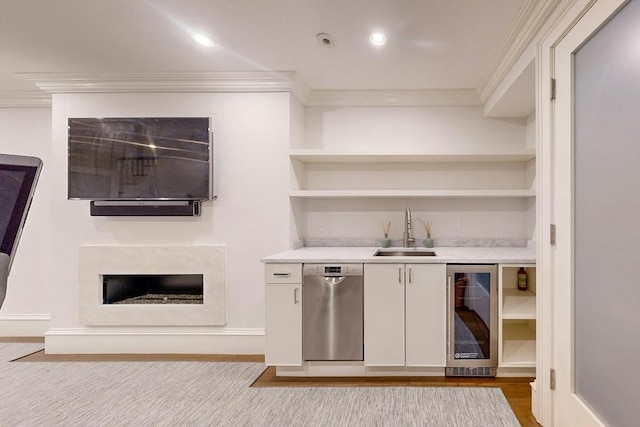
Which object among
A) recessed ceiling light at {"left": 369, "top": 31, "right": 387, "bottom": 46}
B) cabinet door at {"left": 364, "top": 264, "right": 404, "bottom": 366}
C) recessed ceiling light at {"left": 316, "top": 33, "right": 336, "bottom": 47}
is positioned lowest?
cabinet door at {"left": 364, "top": 264, "right": 404, "bottom": 366}

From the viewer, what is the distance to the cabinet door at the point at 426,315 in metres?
2.48

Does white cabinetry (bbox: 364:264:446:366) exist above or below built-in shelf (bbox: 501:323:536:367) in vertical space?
above

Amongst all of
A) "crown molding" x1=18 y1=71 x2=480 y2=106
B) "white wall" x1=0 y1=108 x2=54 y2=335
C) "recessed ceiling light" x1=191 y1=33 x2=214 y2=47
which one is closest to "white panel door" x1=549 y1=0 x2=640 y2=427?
"crown molding" x1=18 y1=71 x2=480 y2=106

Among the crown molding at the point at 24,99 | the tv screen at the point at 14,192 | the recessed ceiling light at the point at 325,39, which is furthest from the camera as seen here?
the crown molding at the point at 24,99

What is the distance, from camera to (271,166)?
3039mm

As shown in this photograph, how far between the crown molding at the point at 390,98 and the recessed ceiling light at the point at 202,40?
3.47 feet

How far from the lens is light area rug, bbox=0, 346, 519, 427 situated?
2.03 metres

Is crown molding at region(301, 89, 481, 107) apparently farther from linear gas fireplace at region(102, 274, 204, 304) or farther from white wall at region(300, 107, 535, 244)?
linear gas fireplace at region(102, 274, 204, 304)

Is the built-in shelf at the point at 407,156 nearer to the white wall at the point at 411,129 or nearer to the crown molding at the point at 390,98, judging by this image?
the white wall at the point at 411,129

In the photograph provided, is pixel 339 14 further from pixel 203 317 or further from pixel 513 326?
pixel 513 326

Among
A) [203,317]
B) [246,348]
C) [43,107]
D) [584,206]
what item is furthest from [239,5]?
[43,107]

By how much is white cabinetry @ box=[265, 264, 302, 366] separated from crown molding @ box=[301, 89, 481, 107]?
170 cm

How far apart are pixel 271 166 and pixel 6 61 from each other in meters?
2.23

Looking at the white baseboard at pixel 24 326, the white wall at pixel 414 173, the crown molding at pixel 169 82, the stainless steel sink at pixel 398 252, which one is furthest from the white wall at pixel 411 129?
the white baseboard at pixel 24 326
